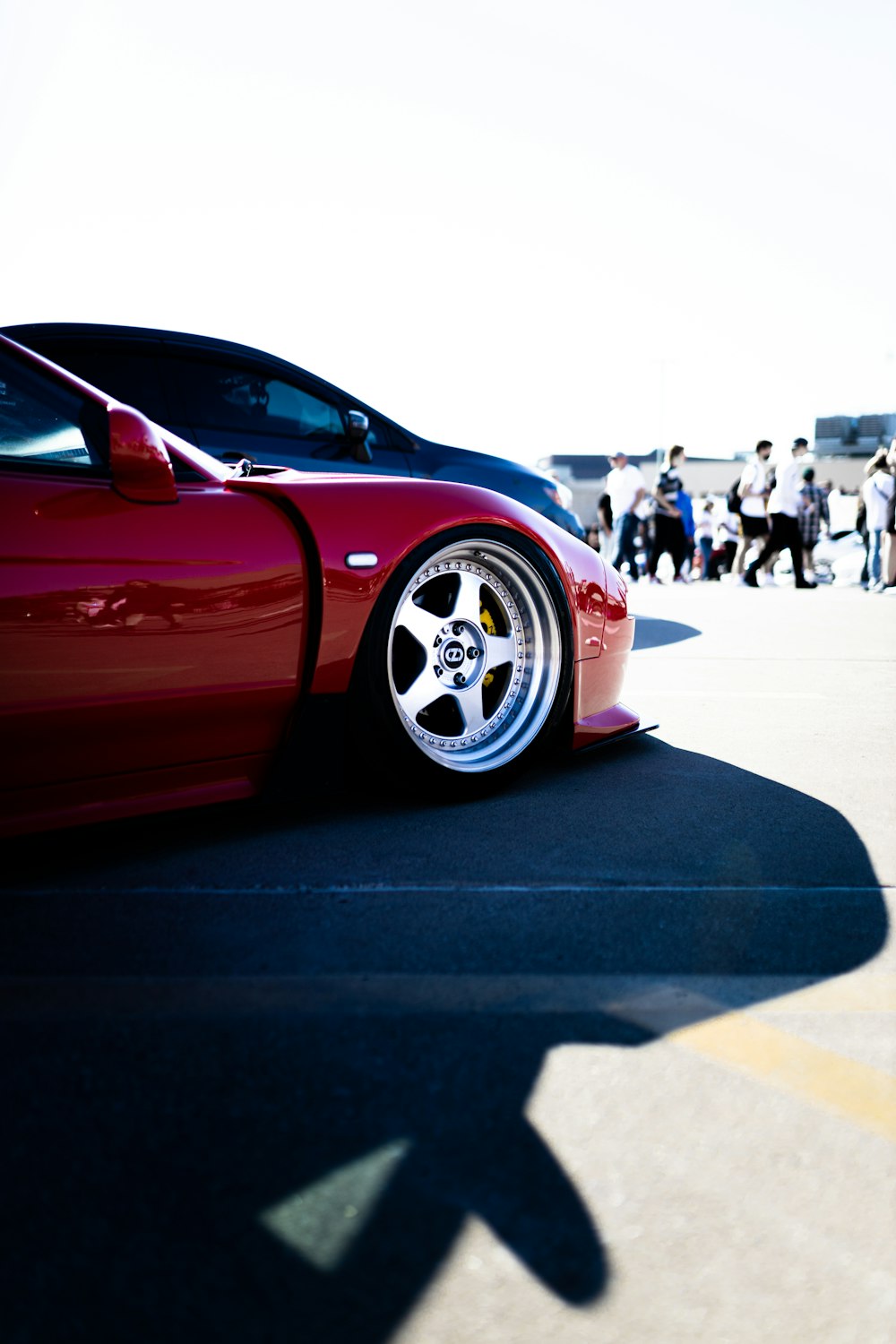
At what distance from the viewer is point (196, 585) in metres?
2.60

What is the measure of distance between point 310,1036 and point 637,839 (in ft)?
4.14

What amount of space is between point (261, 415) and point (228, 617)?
3776 millimetres

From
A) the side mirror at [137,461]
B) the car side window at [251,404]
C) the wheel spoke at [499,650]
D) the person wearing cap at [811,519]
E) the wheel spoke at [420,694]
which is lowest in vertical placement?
the person wearing cap at [811,519]

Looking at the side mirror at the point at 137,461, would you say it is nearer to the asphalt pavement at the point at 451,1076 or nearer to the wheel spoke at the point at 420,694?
the asphalt pavement at the point at 451,1076

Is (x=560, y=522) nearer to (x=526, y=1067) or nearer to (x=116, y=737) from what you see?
(x=116, y=737)

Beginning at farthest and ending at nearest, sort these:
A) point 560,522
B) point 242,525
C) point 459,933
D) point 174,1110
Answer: point 560,522 < point 242,525 < point 459,933 < point 174,1110

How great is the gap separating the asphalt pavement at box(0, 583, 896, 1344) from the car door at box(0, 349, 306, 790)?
248 millimetres

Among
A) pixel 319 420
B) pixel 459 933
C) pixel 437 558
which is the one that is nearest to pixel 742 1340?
pixel 459 933

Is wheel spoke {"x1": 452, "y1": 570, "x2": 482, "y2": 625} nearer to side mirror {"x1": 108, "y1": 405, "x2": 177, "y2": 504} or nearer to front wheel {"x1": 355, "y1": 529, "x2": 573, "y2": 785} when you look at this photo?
front wheel {"x1": 355, "y1": 529, "x2": 573, "y2": 785}

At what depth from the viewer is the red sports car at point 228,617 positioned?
2439mm

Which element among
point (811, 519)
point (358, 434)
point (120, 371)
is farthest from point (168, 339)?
point (811, 519)

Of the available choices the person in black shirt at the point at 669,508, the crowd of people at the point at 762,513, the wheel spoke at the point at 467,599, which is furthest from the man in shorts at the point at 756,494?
the wheel spoke at the point at 467,599

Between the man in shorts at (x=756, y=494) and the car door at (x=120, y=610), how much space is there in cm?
1228

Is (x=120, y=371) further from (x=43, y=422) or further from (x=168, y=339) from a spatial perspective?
(x=43, y=422)
